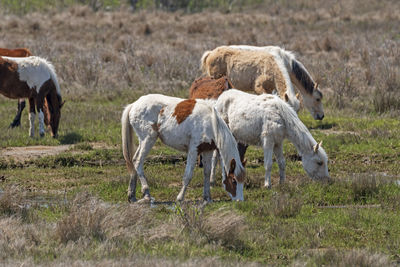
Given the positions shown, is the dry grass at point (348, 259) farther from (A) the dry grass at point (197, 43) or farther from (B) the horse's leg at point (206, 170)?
(A) the dry grass at point (197, 43)

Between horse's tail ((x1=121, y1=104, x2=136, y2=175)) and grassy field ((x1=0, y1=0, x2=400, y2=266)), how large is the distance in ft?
1.80

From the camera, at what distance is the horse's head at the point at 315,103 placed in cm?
1438

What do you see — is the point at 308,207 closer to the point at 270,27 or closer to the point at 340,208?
the point at 340,208

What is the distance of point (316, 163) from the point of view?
9883 millimetres

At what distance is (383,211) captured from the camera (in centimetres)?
859

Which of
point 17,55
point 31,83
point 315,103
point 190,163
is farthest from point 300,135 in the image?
point 17,55

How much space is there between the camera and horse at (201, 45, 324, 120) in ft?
45.1

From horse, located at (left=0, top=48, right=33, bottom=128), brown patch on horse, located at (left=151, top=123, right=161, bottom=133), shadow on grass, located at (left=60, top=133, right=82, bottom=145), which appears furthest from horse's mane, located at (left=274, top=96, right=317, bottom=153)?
horse, located at (left=0, top=48, right=33, bottom=128)

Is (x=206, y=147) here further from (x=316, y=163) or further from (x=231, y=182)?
(x=316, y=163)

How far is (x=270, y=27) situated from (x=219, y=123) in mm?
26647

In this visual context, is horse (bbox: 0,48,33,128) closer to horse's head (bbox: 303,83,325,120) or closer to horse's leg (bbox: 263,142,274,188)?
horse's head (bbox: 303,83,325,120)

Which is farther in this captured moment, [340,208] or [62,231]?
[340,208]

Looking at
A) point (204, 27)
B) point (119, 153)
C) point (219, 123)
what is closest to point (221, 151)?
point (219, 123)

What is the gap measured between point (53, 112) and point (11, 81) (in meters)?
1.06
